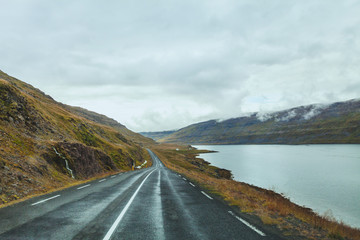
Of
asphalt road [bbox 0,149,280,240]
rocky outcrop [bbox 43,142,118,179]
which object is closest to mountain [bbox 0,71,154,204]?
rocky outcrop [bbox 43,142,118,179]

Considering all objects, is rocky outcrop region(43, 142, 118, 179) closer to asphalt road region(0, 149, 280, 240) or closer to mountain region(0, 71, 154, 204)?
mountain region(0, 71, 154, 204)

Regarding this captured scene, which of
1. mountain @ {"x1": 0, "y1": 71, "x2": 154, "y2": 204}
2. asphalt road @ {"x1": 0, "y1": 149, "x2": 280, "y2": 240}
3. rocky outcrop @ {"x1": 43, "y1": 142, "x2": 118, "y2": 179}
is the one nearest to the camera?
asphalt road @ {"x1": 0, "y1": 149, "x2": 280, "y2": 240}

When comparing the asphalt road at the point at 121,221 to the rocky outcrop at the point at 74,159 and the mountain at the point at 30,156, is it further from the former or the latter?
the rocky outcrop at the point at 74,159

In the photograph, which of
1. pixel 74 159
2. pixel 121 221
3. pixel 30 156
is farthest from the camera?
pixel 74 159

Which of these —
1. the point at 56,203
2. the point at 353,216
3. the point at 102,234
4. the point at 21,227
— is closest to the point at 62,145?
the point at 56,203

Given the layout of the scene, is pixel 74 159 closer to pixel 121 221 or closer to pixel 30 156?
pixel 30 156

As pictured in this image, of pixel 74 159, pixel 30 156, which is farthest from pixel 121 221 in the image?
pixel 74 159

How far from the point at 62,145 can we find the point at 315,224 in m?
25.4

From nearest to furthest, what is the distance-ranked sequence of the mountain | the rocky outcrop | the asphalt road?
1. the asphalt road
2. the mountain
3. the rocky outcrop

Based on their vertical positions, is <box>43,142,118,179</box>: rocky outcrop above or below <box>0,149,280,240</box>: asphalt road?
above

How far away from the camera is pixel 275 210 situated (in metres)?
11.2

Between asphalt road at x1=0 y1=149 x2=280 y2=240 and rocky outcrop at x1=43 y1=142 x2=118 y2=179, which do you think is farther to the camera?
rocky outcrop at x1=43 y1=142 x2=118 y2=179

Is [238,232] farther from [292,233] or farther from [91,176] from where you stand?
[91,176]

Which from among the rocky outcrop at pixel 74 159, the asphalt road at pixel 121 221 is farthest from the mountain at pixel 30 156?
the asphalt road at pixel 121 221
